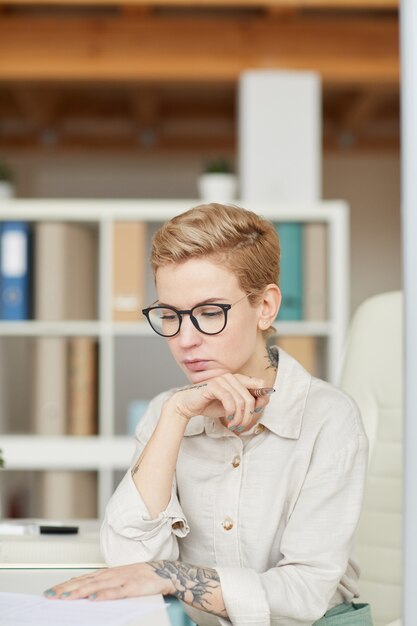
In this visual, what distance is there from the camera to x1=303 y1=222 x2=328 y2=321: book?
3.38 meters

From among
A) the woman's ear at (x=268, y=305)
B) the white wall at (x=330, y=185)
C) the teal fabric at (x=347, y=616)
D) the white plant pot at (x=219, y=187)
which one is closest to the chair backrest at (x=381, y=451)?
the teal fabric at (x=347, y=616)

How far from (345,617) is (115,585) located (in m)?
0.44

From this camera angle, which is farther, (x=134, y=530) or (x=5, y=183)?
(x=5, y=183)

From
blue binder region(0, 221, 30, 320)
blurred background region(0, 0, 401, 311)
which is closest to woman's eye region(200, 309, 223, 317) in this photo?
blue binder region(0, 221, 30, 320)

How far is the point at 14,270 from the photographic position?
3.39m

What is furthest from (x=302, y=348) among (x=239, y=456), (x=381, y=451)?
(x=239, y=456)

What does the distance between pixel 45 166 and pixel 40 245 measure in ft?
9.41

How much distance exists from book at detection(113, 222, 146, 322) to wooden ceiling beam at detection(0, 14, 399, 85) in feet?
2.64

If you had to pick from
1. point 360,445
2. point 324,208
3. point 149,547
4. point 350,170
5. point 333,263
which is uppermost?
point 350,170

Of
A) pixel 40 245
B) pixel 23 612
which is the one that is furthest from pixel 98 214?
pixel 23 612

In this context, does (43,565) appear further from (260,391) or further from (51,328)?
(51,328)

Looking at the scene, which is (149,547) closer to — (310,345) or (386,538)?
(386,538)

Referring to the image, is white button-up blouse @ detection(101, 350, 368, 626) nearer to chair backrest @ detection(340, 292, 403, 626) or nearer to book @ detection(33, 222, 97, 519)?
chair backrest @ detection(340, 292, 403, 626)

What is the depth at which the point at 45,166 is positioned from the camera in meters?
6.14
